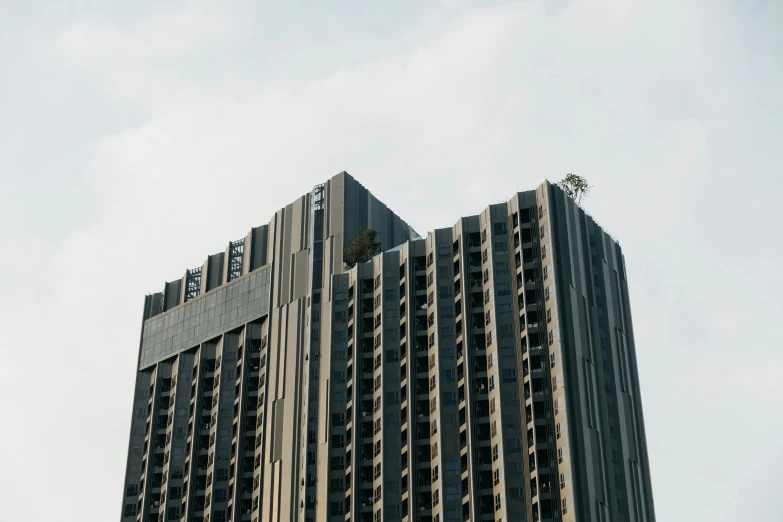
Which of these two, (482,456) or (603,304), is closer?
(482,456)

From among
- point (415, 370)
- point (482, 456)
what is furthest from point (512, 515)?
point (415, 370)

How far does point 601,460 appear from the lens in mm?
163750

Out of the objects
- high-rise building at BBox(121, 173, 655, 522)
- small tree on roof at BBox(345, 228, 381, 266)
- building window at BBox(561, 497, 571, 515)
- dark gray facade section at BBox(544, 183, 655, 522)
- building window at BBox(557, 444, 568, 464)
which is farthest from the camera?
small tree on roof at BBox(345, 228, 381, 266)

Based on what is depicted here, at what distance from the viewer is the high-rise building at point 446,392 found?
165m

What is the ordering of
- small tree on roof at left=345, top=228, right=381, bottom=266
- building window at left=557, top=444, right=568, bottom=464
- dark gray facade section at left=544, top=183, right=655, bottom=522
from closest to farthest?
building window at left=557, top=444, right=568, bottom=464 < dark gray facade section at left=544, top=183, right=655, bottom=522 < small tree on roof at left=345, top=228, right=381, bottom=266

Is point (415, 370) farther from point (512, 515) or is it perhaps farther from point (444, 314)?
point (512, 515)

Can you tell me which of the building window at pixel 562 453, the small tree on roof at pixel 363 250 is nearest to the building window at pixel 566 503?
the building window at pixel 562 453

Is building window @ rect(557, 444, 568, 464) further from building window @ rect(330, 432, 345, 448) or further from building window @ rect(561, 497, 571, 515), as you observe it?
building window @ rect(330, 432, 345, 448)

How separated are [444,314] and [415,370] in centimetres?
874

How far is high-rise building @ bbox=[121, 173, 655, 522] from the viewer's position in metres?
165

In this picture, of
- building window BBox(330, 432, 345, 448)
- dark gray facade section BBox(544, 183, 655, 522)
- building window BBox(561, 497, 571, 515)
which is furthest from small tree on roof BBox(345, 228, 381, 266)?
building window BBox(561, 497, 571, 515)

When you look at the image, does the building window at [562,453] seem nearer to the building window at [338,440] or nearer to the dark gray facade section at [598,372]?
the dark gray facade section at [598,372]

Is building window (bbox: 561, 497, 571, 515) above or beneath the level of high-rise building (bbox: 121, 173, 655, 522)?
beneath

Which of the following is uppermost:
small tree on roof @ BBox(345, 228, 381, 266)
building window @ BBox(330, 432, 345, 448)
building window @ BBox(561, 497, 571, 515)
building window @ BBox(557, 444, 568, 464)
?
small tree on roof @ BBox(345, 228, 381, 266)
